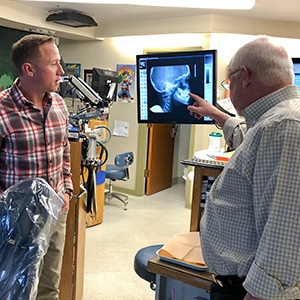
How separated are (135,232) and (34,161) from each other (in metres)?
2.31

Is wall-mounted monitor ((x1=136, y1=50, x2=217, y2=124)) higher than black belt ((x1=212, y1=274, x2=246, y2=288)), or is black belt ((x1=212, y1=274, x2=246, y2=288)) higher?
wall-mounted monitor ((x1=136, y1=50, x2=217, y2=124))

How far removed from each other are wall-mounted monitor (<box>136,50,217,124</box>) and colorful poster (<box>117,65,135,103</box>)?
139 inches

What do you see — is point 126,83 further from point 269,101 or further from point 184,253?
point 269,101

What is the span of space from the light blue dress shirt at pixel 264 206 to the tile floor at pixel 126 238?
1.86 metres

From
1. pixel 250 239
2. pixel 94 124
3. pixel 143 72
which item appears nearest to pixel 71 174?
pixel 143 72

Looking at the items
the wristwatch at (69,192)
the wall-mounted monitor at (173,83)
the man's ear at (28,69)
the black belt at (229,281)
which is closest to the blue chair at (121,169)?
the wristwatch at (69,192)

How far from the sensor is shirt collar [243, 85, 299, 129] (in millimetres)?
1123

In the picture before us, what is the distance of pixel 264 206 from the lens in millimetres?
1038

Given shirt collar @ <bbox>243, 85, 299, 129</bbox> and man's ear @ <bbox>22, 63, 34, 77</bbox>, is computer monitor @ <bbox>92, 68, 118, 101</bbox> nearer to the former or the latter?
man's ear @ <bbox>22, 63, 34, 77</bbox>

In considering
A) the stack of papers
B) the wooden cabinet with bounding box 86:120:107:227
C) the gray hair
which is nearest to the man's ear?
the stack of papers

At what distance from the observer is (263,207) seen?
1.04 meters

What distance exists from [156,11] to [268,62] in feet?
11.9

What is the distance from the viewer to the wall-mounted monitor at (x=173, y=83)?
1.63 metres

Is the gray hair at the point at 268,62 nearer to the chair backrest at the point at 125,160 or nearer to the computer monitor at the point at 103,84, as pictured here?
the computer monitor at the point at 103,84
